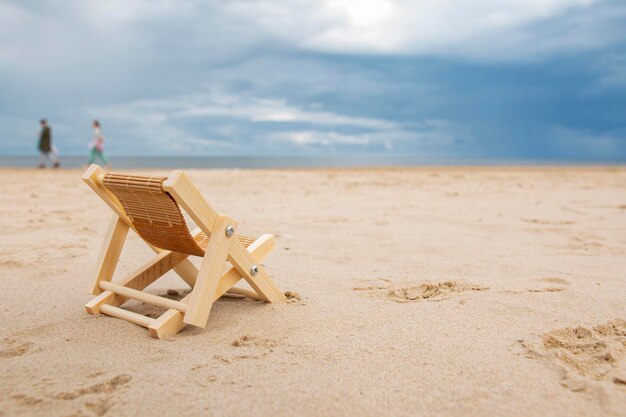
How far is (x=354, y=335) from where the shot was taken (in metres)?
2.91

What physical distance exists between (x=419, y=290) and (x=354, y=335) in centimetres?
101

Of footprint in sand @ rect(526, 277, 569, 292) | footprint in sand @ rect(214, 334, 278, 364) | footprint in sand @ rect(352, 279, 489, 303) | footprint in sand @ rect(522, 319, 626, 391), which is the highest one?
footprint in sand @ rect(526, 277, 569, 292)

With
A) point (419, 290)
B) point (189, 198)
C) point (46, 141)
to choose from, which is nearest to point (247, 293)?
point (189, 198)

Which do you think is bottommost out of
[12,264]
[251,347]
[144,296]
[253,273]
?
[12,264]

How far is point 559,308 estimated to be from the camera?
326cm

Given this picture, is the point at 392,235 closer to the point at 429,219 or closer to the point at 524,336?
the point at 429,219

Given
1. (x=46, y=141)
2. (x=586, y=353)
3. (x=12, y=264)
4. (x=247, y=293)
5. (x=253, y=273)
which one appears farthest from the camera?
(x=46, y=141)

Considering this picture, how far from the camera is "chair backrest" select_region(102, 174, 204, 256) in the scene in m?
2.79

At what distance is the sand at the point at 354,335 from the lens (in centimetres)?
219

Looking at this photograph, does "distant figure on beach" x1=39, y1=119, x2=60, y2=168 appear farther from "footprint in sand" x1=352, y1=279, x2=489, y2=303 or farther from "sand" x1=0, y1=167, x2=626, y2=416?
"footprint in sand" x1=352, y1=279, x2=489, y2=303

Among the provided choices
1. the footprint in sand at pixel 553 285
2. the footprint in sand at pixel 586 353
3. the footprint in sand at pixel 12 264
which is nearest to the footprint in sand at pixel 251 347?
the footprint in sand at pixel 586 353

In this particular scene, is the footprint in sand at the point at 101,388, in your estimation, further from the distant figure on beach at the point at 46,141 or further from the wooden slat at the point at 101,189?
the distant figure on beach at the point at 46,141

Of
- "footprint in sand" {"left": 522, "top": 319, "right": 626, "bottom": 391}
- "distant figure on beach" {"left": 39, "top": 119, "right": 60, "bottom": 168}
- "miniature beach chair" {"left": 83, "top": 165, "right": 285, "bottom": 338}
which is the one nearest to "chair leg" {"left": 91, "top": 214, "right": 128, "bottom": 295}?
"miniature beach chair" {"left": 83, "top": 165, "right": 285, "bottom": 338}

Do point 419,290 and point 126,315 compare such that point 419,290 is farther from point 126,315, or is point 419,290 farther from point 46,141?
point 46,141
